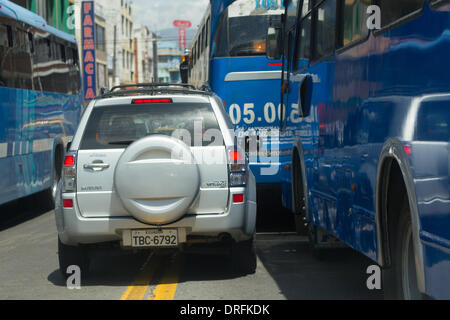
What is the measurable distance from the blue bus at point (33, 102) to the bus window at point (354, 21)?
7.67m

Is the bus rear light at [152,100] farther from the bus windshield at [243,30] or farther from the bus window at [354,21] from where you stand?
the bus windshield at [243,30]

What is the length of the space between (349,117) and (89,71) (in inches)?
2002

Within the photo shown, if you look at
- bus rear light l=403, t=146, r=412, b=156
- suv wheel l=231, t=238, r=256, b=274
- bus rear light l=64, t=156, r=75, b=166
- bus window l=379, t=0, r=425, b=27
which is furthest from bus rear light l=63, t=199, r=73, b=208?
bus rear light l=403, t=146, r=412, b=156

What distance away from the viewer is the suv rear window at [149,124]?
26.3 ft

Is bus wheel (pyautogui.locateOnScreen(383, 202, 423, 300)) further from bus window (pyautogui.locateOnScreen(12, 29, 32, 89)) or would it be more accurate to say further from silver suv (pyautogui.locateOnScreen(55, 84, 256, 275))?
bus window (pyautogui.locateOnScreen(12, 29, 32, 89))

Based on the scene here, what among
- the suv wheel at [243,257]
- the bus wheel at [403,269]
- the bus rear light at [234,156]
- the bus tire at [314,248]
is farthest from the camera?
the bus tire at [314,248]

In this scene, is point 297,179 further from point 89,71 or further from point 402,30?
point 89,71

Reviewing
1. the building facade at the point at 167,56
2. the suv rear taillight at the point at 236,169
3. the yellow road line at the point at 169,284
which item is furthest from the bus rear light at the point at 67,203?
the building facade at the point at 167,56

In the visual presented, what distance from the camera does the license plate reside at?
305 inches

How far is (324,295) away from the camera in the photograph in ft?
23.9

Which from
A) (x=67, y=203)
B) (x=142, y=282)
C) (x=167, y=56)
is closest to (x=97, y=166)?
(x=67, y=203)

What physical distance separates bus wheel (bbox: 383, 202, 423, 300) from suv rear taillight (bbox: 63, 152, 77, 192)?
11.1 ft

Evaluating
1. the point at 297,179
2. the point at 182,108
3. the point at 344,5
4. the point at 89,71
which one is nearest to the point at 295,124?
the point at 297,179

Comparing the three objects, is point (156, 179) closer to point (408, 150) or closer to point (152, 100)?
point (152, 100)
